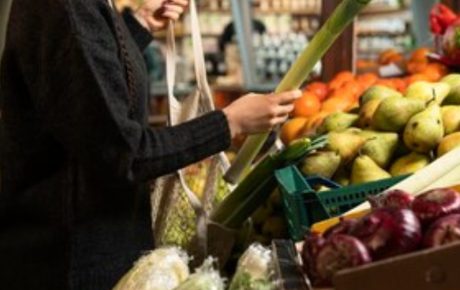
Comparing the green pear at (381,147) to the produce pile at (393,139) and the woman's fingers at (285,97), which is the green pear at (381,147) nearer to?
the produce pile at (393,139)

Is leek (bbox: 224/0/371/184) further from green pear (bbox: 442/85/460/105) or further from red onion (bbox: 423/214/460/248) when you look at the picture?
red onion (bbox: 423/214/460/248)

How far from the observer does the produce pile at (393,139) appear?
1709mm

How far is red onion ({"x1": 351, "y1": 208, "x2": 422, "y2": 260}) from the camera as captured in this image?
94 centimetres

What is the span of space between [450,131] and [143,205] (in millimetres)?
772

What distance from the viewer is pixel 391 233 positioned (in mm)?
940

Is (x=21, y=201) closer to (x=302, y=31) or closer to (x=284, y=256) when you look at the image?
(x=284, y=256)

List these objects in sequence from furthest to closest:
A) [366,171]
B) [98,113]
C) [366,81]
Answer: [366,81], [366,171], [98,113]

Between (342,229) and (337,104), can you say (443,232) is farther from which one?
(337,104)

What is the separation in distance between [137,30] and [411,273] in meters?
1.22

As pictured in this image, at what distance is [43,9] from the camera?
138 centimetres

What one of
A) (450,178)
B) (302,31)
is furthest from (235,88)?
(450,178)

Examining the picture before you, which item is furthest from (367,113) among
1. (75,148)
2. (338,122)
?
(75,148)

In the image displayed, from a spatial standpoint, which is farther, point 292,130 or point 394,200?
point 292,130

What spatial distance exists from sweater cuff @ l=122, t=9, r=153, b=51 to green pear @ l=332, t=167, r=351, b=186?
0.60m
